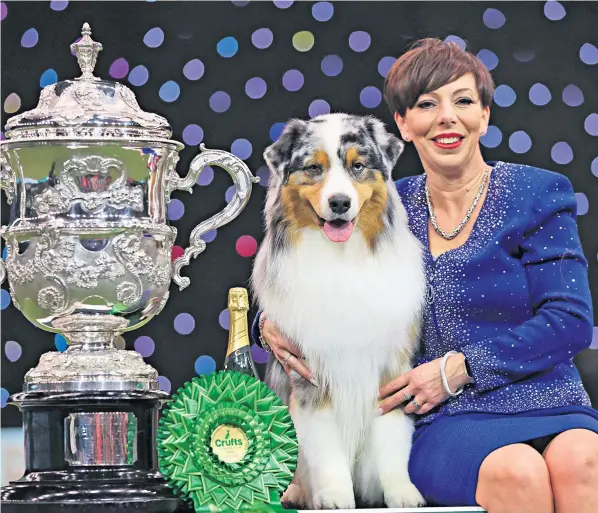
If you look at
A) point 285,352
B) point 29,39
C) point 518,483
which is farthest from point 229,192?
point 518,483

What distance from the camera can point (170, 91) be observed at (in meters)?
2.92

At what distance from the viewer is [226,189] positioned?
9.64 feet

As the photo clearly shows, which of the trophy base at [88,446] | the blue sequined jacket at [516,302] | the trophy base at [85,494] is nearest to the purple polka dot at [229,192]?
→ the blue sequined jacket at [516,302]

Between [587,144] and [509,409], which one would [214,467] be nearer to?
[509,409]

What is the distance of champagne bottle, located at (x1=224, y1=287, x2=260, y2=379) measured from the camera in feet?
7.23

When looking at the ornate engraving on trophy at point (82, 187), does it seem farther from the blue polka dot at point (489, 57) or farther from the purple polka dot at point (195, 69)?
the blue polka dot at point (489, 57)

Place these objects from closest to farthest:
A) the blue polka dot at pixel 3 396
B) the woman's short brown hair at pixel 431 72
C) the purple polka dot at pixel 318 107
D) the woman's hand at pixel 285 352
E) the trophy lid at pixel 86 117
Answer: the trophy lid at pixel 86 117 → the woman's hand at pixel 285 352 → the woman's short brown hair at pixel 431 72 → the purple polka dot at pixel 318 107 → the blue polka dot at pixel 3 396

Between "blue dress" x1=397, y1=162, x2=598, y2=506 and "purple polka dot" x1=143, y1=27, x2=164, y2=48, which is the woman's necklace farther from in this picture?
"purple polka dot" x1=143, y1=27, x2=164, y2=48

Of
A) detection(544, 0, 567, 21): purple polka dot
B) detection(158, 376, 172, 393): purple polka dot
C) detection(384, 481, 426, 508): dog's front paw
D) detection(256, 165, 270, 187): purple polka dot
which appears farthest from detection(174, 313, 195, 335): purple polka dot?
detection(544, 0, 567, 21): purple polka dot

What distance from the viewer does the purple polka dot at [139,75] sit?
2.93m

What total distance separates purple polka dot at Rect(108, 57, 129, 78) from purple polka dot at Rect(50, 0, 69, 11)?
0.61 feet

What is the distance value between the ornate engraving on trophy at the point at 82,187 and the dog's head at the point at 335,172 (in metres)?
0.31

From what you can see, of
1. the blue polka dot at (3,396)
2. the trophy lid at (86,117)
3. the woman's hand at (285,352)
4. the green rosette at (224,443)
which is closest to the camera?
the green rosette at (224,443)

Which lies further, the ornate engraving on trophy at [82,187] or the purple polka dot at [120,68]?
the purple polka dot at [120,68]
